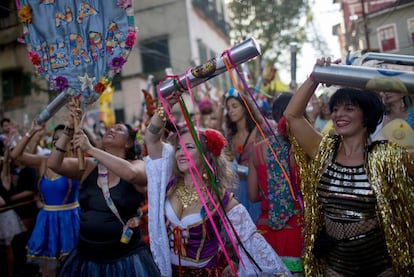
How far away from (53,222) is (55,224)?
35mm

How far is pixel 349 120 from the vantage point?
7.98ft

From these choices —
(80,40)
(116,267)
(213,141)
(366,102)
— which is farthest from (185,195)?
(80,40)

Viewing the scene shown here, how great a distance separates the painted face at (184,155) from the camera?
9.48 ft

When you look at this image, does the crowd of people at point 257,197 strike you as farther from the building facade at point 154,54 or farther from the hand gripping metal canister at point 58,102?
the building facade at point 154,54

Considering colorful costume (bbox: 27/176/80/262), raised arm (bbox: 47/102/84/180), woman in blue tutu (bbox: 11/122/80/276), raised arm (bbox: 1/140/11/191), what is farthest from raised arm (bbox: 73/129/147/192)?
raised arm (bbox: 1/140/11/191)

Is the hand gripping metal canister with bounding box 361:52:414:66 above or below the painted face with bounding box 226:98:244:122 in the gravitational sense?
above

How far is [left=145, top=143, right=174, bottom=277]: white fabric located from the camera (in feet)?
9.08

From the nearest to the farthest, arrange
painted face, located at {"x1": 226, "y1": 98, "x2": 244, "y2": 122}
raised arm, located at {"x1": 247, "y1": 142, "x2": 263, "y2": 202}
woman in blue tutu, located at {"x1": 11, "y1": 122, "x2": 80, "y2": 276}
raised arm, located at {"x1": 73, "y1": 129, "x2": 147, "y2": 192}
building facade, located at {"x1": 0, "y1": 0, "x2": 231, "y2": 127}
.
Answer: raised arm, located at {"x1": 73, "y1": 129, "x2": 147, "y2": 192} → raised arm, located at {"x1": 247, "y1": 142, "x2": 263, "y2": 202} → woman in blue tutu, located at {"x1": 11, "y1": 122, "x2": 80, "y2": 276} → painted face, located at {"x1": 226, "y1": 98, "x2": 244, "y2": 122} → building facade, located at {"x1": 0, "y1": 0, "x2": 231, "y2": 127}

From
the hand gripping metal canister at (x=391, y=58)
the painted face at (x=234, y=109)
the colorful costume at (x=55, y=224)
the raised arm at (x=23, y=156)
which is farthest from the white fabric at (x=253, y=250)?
the raised arm at (x=23, y=156)

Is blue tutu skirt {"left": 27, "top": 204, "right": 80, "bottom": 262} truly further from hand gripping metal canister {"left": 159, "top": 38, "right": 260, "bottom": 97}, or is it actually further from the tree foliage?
the tree foliage

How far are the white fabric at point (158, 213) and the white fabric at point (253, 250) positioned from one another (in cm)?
46

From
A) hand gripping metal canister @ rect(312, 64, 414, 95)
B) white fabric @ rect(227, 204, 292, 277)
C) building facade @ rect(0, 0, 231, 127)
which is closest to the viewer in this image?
hand gripping metal canister @ rect(312, 64, 414, 95)

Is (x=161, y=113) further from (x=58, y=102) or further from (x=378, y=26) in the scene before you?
(x=378, y=26)

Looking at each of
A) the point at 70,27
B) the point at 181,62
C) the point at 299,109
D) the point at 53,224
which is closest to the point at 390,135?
the point at 299,109
